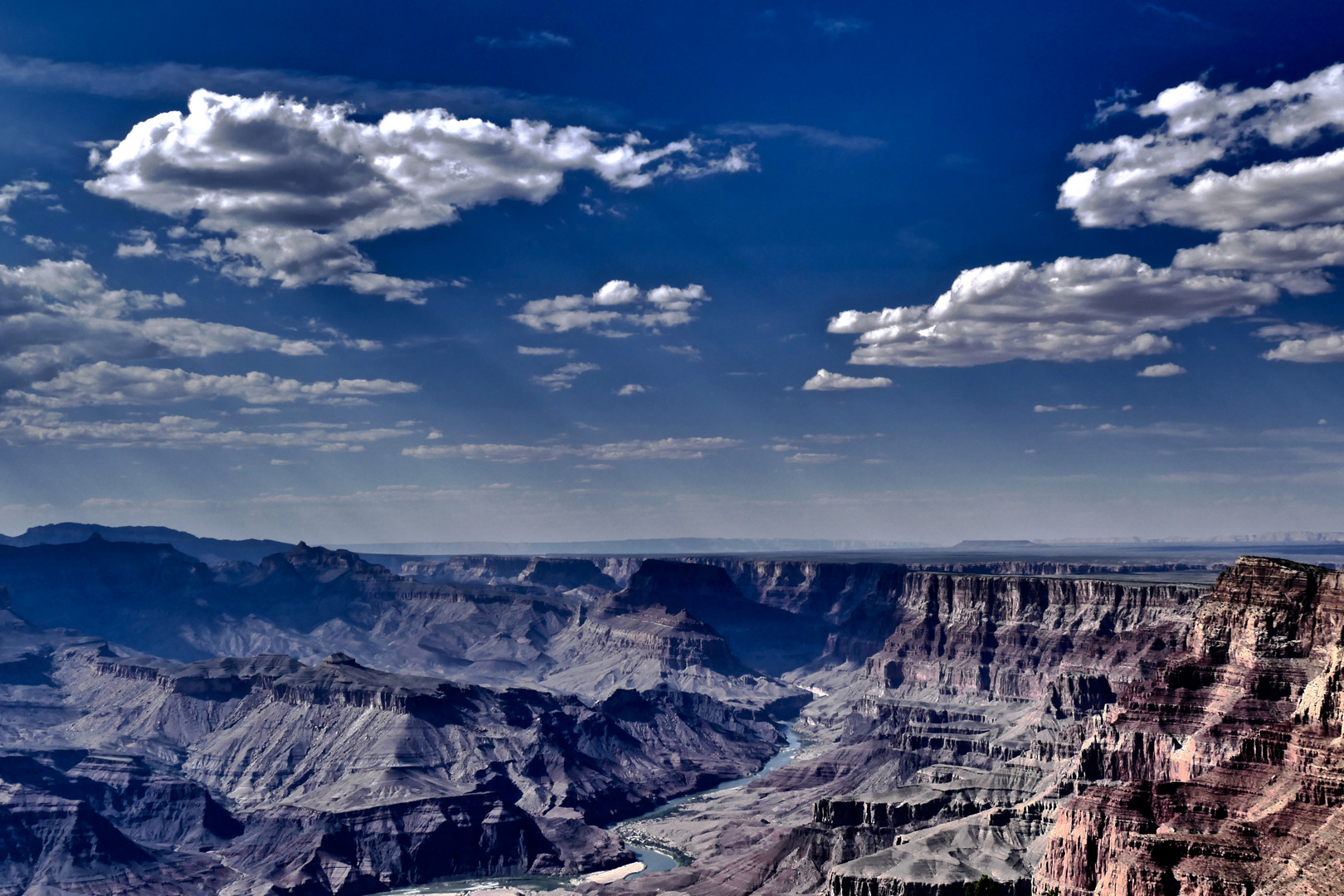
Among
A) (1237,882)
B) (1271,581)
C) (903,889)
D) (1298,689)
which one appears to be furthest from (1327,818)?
(903,889)

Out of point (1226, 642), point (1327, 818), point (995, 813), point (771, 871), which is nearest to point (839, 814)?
point (771, 871)

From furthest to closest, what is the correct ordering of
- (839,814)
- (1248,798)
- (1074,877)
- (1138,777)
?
1. (839,814)
2. (1138,777)
3. (1074,877)
4. (1248,798)

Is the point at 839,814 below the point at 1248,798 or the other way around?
below

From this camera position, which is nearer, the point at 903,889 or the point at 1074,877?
the point at 1074,877

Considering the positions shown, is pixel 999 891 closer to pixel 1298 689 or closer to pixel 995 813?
pixel 995 813

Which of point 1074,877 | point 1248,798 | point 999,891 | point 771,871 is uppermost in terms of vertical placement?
point 1248,798

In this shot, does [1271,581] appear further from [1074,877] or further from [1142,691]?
[1074,877]

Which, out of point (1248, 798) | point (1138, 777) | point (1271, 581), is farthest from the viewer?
point (1138, 777)
